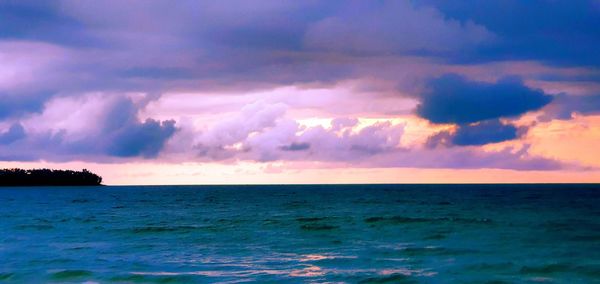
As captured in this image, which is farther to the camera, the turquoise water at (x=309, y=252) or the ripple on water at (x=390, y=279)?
the turquoise water at (x=309, y=252)

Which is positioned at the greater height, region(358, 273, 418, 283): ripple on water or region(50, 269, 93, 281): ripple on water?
region(50, 269, 93, 281): ripple on water

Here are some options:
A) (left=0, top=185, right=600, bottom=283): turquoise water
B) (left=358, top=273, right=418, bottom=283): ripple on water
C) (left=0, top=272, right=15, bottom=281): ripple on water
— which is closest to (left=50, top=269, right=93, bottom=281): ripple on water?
(left=0, top=185, right=600, bottom=283): turquoise water

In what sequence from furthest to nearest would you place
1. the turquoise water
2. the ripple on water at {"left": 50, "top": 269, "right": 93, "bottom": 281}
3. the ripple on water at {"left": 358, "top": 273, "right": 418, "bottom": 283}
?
1. the turquoise water
2. the ripple on water at {"left": 50, "top": 269, "right": 93, "bottom": 281}
3. the ripple on water at {"left": 358, "top": 273, "right": 418, "bottom": 283}

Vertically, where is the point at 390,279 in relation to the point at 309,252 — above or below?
below

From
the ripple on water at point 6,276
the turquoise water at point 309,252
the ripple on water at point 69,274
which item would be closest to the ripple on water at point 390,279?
the turquoise water at point 309,252

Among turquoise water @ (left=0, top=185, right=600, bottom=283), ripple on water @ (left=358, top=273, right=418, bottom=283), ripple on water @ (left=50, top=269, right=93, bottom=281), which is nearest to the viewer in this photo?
ripple on water @ (left=358, top=273, right=418, bottom=283)

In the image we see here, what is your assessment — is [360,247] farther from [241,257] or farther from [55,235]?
[55,235]

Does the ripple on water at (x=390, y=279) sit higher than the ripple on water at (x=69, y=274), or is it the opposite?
the ripple on water at (x=69, y=274)

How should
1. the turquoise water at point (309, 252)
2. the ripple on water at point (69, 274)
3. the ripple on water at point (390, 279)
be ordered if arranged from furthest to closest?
the turquoise water at point (309, 252) < the ripple on water at point (69, 274) < the ripple on water at point (390, 279)

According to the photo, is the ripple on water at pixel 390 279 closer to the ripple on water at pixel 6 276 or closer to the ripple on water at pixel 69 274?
the ripple on water at pixel 69 274

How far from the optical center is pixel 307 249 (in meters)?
36.4

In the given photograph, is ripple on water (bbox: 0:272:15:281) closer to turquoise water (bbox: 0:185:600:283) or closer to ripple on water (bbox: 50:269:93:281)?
turquoise water (bbox: 0:185:600:283)

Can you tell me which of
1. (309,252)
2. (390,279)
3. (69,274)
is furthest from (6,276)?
(390,279)

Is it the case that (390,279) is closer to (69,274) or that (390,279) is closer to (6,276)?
(69,274)
